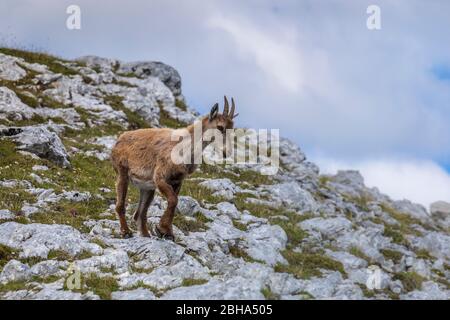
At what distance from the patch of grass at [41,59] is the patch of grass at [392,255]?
27.3 m

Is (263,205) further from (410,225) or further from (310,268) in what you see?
(410,225)

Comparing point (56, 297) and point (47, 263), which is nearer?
point (56, 297)

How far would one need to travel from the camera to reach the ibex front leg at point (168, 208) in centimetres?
1742

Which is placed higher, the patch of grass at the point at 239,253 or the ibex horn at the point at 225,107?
the ibex horn at the point at 225,107

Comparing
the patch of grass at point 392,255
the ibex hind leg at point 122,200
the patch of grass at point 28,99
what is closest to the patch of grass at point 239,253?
the ibex hind leg at point 122,200

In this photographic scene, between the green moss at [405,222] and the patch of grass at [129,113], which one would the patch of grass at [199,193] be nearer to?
the patch of grass at [129,113]

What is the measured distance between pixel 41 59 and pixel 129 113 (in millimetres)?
9595

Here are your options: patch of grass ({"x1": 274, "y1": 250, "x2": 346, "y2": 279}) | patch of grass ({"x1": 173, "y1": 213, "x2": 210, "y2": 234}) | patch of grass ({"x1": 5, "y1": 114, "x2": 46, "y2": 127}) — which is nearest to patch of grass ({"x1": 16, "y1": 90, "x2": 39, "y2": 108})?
patch of grass ({"x1": 5, "y1": 114, "x2": 46, "y2": 127})

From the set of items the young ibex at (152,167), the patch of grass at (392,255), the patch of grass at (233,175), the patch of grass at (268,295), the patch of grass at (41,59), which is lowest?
the patch of grass at (392,255)

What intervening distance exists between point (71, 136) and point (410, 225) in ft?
72.9

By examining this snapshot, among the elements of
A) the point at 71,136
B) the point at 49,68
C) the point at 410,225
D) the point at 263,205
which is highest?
the point at 49,68

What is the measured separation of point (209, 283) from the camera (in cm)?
1442
